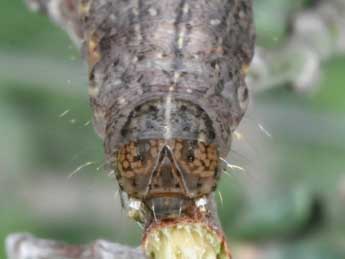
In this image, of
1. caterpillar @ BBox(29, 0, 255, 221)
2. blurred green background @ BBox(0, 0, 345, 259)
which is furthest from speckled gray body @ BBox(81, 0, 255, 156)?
blurred green background @ BBox(0, 0, 345, 259)

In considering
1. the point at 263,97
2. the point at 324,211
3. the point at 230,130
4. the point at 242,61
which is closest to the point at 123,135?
the point at 230,130

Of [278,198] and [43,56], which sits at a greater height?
[43,56]

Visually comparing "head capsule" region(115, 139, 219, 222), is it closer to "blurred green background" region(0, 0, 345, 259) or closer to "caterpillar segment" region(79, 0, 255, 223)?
"caterpillar segment" region(79, 0, 255, 223)

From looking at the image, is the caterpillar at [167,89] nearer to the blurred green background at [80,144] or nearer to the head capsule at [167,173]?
the head capsule at [167,173]

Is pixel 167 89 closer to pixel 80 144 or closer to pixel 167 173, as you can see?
pixel 167 173

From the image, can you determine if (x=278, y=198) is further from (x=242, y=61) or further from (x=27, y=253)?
(x=27, y=253)

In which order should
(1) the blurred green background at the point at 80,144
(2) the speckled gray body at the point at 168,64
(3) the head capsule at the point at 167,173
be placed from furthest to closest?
1. (1) the blurred green background at the point at 80,144
2. (2) the speckled gray body at the point at 168,64
3. (3) the head capsule at the point at 167,173

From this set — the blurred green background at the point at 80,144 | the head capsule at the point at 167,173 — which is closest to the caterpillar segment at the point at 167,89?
the head capsule at the point at 167,173

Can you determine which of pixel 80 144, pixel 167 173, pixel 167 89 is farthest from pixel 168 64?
pixel 80 144
